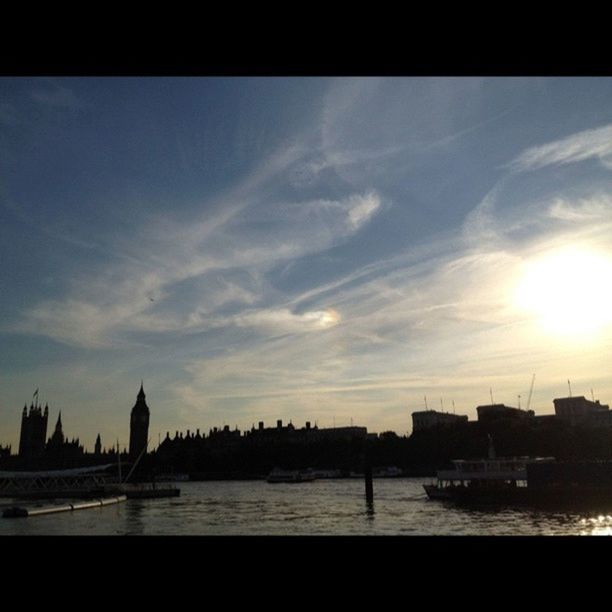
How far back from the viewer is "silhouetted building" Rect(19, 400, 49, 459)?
15950 cm

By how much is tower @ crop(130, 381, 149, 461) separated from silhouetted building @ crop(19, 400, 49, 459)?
24.8m

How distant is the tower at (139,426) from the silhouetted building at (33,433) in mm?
24787

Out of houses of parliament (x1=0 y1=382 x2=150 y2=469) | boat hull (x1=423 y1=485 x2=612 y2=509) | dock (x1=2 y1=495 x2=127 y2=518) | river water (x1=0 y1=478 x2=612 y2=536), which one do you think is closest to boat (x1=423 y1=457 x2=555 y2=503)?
boat hull (x1=423 y1=485 x2=612 y2=509)

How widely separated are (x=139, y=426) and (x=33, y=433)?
29409 mm

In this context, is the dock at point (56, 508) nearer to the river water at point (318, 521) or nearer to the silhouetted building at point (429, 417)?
the river water at point (318, 521)

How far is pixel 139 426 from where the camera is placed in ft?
562

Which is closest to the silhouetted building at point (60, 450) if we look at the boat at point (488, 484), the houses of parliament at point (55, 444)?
the houses of parliament at point (55, 444)

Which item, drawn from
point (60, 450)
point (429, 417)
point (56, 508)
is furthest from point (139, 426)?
point (56, 508)

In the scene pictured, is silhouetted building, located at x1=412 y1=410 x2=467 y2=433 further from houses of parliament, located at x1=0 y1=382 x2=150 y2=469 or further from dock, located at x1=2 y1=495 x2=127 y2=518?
dock, located at x1=2 y1=495 x2=127 y2=518
